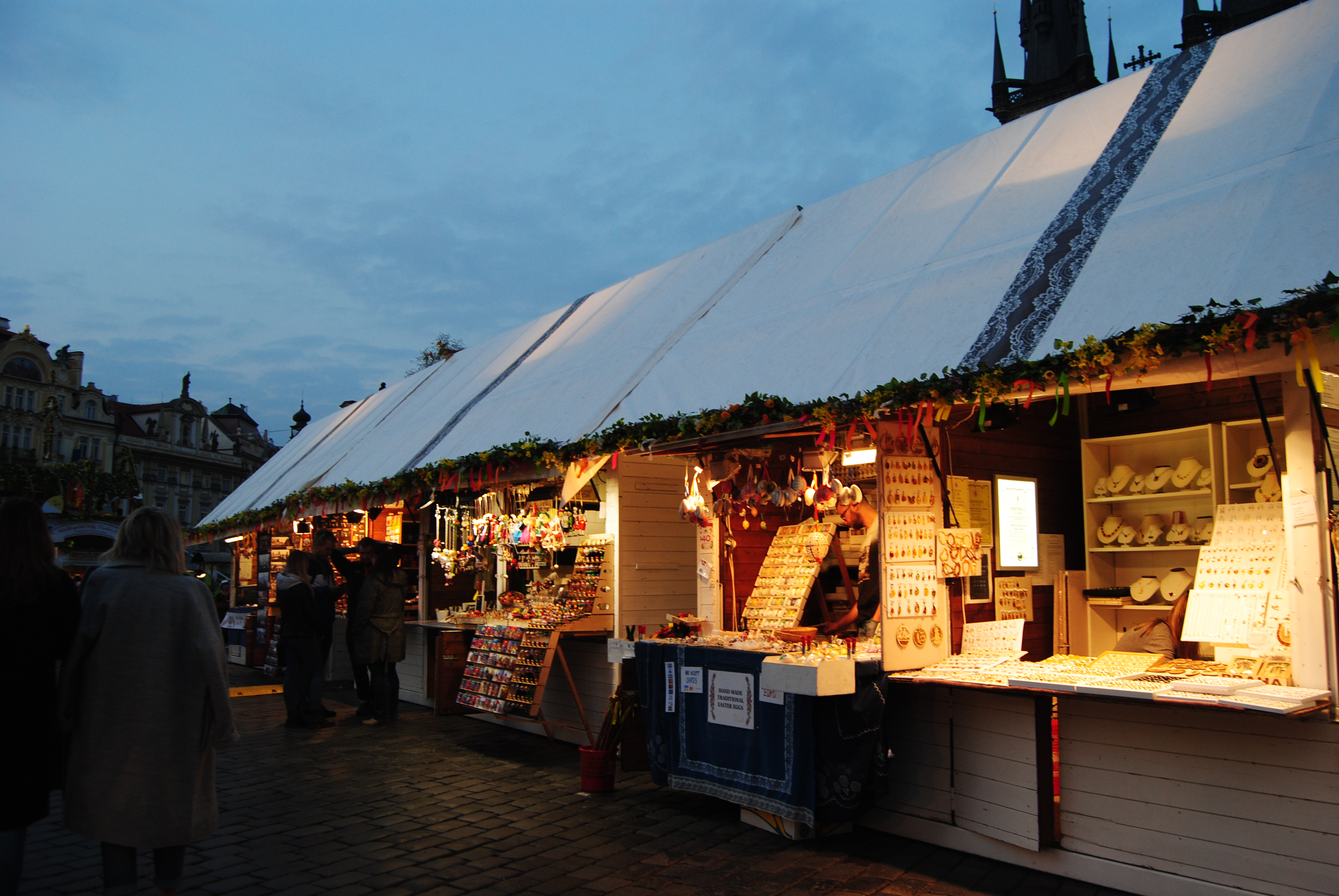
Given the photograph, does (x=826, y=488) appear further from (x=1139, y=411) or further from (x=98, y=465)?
(x=98, y=465)

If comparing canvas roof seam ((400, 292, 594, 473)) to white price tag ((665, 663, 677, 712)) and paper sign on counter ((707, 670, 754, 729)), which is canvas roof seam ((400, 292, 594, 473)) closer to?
white price tag ((665, 663, 677, 712))

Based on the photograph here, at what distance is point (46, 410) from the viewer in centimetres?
5169

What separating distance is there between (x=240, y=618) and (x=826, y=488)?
11307mm

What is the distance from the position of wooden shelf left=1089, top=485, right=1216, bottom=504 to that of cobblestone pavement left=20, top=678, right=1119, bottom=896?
2.67 m

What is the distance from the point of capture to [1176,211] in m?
4.11

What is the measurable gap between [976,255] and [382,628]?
6.17 meters

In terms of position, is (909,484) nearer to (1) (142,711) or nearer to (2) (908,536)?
(2) (908,536)

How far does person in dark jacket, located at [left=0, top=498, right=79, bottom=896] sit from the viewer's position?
9.71 ft

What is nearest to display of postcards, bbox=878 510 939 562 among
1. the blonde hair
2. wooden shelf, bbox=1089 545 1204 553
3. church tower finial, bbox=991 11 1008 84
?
wooden shelf, bbox=1089 545 1204 553

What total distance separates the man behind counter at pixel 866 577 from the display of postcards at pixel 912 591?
527 mm

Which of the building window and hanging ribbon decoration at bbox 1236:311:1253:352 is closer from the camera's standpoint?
hanging ribbon decoration at bbox 1236:311:1253:352

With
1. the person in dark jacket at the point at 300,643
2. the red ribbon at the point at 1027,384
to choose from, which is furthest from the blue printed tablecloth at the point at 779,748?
the person in dark jacket at the point at 300,643

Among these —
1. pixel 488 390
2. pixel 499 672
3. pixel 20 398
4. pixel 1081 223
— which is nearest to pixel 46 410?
pixel 20 398

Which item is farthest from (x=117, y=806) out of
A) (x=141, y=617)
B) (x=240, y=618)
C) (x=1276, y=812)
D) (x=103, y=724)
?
(x=240, y=618)
